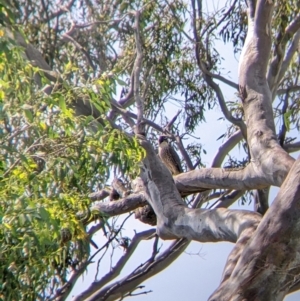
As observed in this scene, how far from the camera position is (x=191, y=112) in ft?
19.4

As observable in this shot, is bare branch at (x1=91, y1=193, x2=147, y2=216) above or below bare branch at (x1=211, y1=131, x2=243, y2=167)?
below

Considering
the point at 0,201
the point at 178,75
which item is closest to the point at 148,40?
the point at 178,75

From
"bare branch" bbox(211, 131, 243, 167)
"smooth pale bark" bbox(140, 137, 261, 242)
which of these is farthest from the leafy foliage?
"bare branch" bbox(211, 131, 243, 167)

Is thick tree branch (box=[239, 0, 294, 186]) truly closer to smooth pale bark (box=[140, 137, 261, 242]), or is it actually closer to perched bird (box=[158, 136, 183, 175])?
smooth pale bark (box=[140, 137, 261, 242])

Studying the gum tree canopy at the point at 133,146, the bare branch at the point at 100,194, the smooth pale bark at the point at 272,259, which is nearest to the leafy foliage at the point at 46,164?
the gum tree canopy at the point at 133,146

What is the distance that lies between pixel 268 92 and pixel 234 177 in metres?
0.54

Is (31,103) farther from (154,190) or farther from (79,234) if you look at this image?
(154,190)

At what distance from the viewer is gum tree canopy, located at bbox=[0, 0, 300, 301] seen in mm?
2764

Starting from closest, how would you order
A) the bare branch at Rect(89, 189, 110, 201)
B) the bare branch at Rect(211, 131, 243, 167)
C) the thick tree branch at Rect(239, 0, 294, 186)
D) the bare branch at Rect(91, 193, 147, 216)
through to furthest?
the thick tree branch at Rect(239, 0, 294, 186) < the bare branch at Rect(91, 193, 147, 216) < the bare branch at Rect(89, 189, 110, 201) < the bare branch at Rect(211, 131, 243, 167)

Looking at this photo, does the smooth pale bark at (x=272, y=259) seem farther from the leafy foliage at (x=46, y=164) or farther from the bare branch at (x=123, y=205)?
the bare branch at (x=123, y=205)

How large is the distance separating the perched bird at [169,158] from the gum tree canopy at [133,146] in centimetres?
15

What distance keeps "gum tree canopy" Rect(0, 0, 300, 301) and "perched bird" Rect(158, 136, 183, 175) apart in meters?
0.15

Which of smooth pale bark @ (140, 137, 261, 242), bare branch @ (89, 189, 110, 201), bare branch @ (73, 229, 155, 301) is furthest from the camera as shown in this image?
bare branch @ (73, 229, 155, 301)

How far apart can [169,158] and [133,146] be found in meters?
1.67
